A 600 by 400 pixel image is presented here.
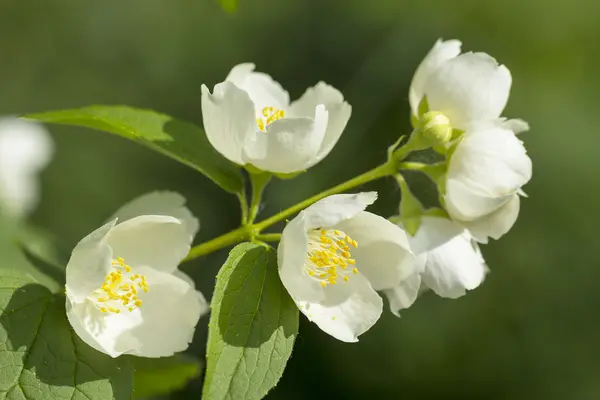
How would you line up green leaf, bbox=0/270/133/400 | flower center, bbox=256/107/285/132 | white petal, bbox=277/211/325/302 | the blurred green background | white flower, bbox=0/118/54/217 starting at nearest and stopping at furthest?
green leaf, bbox=0/270/133/400 → white petal, bbox=277/211/325/302 → flower center, bbox=256/107/285/132 → white flower, bbox=0/118/54/217 → the blurred green background

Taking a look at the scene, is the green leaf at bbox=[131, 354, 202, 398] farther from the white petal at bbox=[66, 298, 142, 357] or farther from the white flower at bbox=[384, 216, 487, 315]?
the white flower at bbox=[384, 216, 487, 315]

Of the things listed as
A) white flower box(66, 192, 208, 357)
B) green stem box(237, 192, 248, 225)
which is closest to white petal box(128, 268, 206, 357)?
white flower box(66, 192, 208, 357)

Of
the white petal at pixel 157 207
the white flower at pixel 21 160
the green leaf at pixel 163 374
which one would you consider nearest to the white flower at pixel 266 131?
the white petal at pixel 157 207

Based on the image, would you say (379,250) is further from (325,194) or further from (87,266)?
(87,266)

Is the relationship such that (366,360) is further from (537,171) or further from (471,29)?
(471,29)

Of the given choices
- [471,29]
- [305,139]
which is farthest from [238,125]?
[471,29]

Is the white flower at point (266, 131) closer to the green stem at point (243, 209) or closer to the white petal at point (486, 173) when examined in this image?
the green stem at point (243, 209)
